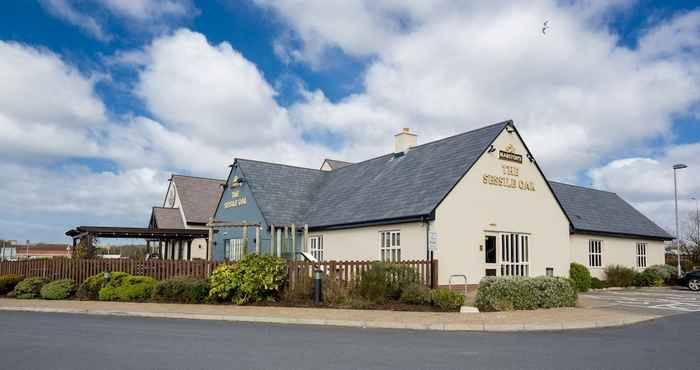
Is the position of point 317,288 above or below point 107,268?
below

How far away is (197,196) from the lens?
4453 cm

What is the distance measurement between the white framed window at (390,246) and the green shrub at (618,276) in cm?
1317

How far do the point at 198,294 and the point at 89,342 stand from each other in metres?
7.61

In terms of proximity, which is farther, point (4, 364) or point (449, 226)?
point (449, 226)

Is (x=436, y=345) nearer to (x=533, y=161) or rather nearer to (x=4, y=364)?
(x=4, y=364)

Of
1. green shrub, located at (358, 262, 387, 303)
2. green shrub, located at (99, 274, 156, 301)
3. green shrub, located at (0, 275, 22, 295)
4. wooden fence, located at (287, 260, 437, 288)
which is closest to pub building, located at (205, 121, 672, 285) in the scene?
wooden fence, located at (287, 260, 437, 288)

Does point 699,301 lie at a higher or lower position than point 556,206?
lower

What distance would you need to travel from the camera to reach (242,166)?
1187 inches

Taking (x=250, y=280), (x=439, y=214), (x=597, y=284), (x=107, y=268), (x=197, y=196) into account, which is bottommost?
(x=597, y=284)

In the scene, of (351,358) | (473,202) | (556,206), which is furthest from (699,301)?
(351,358)

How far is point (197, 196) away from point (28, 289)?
2384cm

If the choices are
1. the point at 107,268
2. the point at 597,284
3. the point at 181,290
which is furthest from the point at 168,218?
the point at 597,284

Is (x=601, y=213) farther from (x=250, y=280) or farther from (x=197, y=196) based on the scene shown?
(x=197, y=196)

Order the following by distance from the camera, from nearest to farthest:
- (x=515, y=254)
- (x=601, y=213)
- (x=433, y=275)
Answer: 1. (x=433, y=275)
2. (x=515, y=254)
3. (x=601, y=213)
